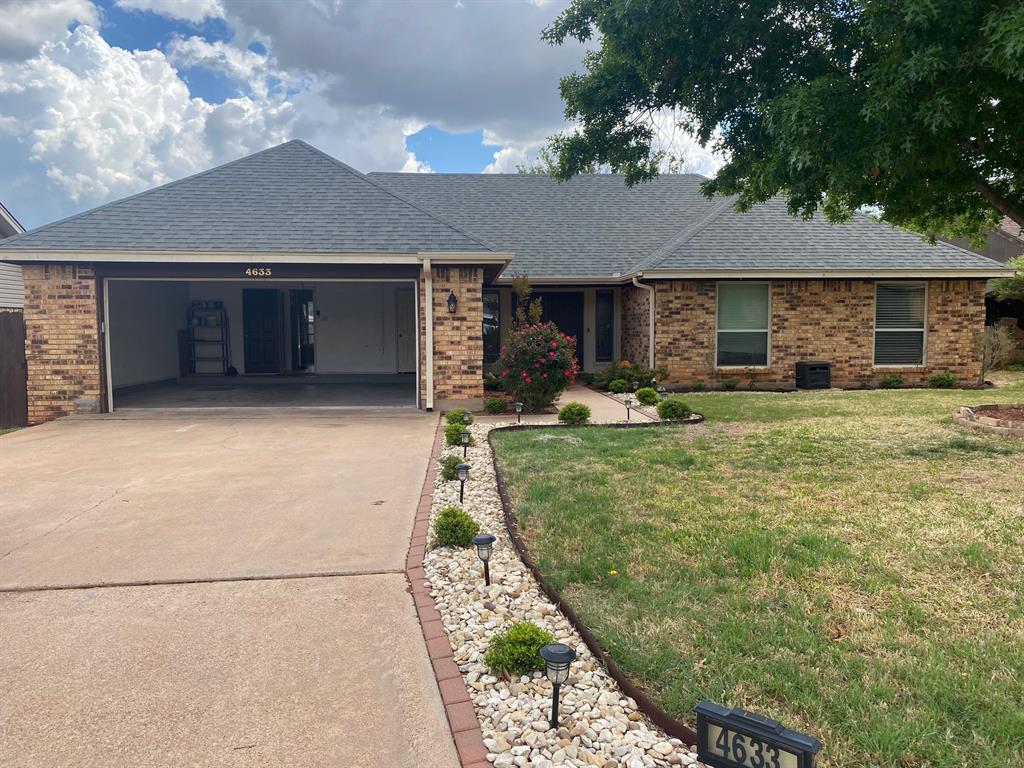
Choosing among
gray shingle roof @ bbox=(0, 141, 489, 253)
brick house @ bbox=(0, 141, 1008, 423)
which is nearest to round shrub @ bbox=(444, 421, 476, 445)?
brick house @ bbox=(0, 141, 1008, 423)

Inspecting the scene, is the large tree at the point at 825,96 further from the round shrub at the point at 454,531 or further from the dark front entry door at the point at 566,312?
the dark front entry door at the point at 566,312

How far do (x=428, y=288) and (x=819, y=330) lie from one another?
28.5 ft

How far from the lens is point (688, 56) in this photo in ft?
24.2

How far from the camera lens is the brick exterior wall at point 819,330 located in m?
14.1

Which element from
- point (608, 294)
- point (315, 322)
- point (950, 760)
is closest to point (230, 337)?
point (315, 322)

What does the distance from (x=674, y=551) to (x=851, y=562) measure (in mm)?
1062

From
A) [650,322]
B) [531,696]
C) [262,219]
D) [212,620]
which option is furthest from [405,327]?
[531,696]

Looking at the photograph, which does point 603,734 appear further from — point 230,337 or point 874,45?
point 230,337

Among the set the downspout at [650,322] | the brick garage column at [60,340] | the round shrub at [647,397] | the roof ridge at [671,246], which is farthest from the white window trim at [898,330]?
the brick garage column at [60,340]

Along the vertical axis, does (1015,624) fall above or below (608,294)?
below

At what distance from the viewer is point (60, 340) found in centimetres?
1104

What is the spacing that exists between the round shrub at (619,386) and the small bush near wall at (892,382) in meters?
5.64

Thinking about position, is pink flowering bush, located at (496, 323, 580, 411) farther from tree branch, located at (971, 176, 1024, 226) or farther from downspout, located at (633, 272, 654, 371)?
tree branch, located at (971, 176, 1024, 226)

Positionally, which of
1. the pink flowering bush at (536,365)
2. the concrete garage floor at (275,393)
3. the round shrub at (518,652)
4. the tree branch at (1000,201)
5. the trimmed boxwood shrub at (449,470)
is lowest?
the round shrub at (518,652)
